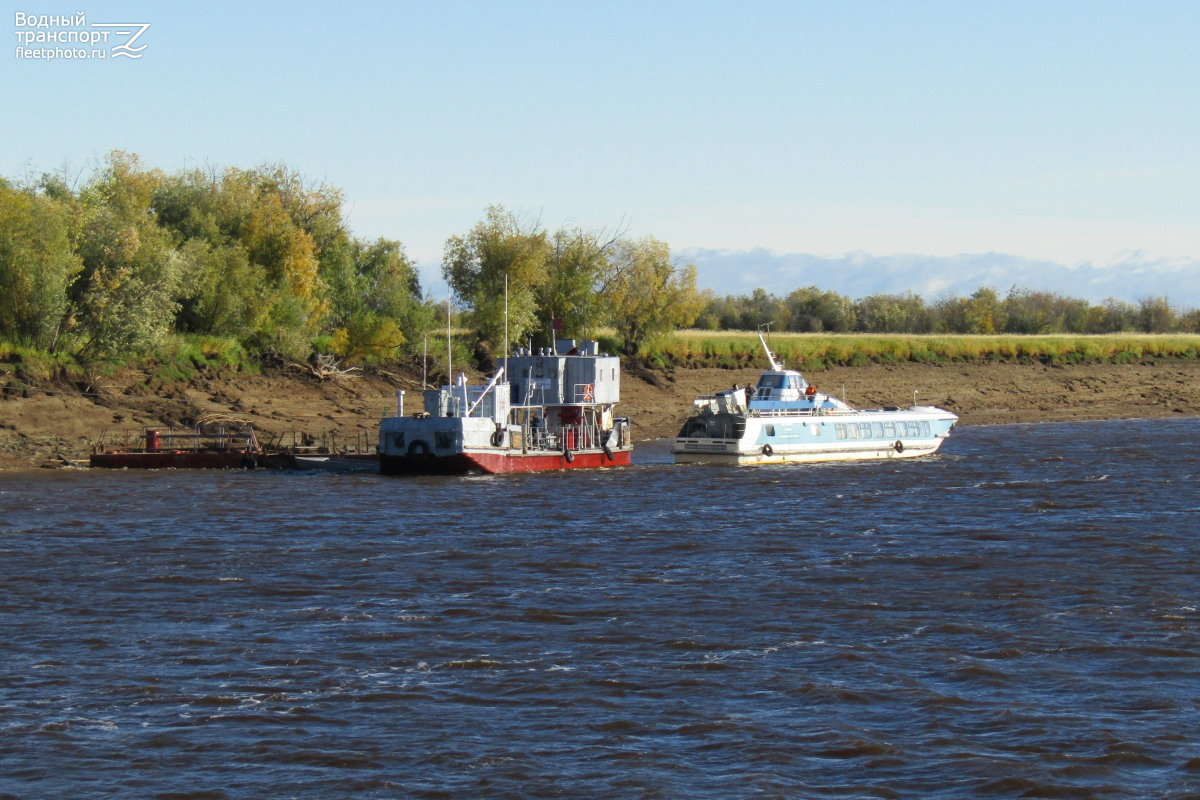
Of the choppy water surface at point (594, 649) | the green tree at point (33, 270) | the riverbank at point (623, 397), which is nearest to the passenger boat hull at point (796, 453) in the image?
the choppy water surface at point (594, 649)

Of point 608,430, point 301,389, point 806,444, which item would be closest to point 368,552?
point 608,430

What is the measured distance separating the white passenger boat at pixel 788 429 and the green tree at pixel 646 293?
2911 centimetres

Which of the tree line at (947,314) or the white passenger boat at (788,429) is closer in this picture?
the white passenger boat at (788,429)

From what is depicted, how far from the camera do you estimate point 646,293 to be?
91.4 meters

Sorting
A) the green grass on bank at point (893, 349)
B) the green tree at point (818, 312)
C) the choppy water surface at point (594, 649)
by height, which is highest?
the green tree at point (818, 312)

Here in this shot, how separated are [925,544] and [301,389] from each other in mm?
41562

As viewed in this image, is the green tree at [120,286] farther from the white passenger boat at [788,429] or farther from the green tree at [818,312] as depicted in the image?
the green tree at [818,312]

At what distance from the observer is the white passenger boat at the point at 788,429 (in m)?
57.1

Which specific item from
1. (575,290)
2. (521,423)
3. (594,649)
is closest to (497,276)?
(575,290)

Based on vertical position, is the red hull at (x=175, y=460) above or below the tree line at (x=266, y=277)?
below

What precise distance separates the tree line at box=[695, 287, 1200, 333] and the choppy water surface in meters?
103

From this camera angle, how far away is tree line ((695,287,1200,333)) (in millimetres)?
147125

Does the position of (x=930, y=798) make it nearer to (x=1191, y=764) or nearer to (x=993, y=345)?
(x=1191, y=764)

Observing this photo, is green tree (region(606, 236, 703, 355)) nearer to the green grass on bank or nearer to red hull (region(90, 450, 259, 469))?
the green grass on bank
